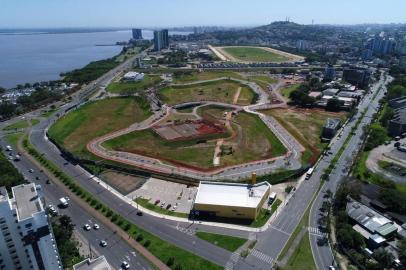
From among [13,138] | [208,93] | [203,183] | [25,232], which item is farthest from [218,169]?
[208,93]

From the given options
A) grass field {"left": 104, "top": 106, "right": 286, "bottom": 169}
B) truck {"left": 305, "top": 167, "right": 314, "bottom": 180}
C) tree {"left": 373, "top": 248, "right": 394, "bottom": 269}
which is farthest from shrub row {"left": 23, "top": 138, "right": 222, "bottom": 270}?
truck {"left": 305, "top": 167, "right": 314, "bottom": 180}

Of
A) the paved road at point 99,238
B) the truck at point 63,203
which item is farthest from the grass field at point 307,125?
the truck at point 63,203

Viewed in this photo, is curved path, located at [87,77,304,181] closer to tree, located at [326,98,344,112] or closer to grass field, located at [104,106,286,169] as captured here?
grass field, located at [104,106,286,169]

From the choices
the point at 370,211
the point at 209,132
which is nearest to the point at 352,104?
the point at 209,132

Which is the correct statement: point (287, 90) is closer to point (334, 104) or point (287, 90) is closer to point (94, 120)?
point (334, 104)

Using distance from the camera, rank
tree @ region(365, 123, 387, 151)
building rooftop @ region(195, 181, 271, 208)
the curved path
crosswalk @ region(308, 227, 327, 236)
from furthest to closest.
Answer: tree @ region(365, 123, 387, 151) < the curved path < building rooftop @ region(195, 181, 271, 208) < crosswalk @ region(308, 227, 327, 236)

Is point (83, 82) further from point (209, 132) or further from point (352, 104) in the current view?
point (352, 104)
